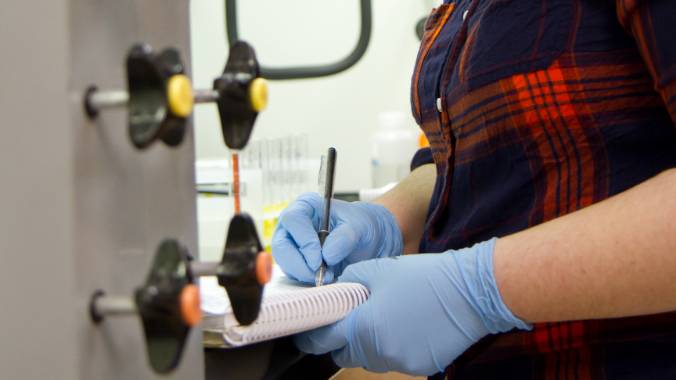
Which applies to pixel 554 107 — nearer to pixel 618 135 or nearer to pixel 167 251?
pixel 618 135

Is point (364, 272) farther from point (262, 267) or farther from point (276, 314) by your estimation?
point (262, 267)

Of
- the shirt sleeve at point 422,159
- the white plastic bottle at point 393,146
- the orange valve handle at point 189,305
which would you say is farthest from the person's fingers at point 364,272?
the white plastic bottle at point 393,146

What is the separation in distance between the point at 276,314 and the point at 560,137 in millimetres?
356

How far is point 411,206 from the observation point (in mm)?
1103

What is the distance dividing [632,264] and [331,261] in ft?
1.36

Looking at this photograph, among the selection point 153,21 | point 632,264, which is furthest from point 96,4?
point 632,264

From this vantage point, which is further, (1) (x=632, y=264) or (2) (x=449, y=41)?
(2) (x=449, y=41)

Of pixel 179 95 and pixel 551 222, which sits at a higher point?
pixel 179 95

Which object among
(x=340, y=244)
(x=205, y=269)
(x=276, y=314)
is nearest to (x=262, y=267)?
(x=205, y=269)

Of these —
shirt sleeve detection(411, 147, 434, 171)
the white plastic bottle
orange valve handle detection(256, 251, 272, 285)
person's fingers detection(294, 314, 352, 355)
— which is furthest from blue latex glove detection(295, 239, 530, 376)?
the white plastic bottle

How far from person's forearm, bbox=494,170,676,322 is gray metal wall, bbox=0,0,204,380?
1.33 ft

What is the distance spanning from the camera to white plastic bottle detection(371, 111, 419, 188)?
76.9 inches

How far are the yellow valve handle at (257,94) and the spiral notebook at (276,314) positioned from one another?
0.19 metres

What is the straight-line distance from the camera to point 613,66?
2.20 ft
